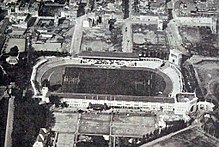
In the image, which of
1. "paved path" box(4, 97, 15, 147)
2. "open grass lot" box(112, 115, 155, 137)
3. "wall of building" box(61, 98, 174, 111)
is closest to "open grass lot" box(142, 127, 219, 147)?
"open grass lot" box(112, 115, 155, 137)

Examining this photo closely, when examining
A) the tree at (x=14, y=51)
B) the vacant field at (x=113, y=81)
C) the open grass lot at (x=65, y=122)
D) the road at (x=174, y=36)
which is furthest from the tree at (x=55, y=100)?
the road at (x=174, y=36)

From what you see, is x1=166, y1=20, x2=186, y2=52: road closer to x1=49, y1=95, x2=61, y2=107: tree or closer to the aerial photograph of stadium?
the aerial photograph of stadium

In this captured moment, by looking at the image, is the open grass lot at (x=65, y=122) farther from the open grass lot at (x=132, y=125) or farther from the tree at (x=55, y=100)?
the open grass lot at (x=132, y=125)

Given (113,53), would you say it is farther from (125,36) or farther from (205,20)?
(205,20)

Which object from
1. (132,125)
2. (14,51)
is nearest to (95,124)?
(132,125)

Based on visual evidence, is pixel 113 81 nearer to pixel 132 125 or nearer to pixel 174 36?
pixel 132 125
